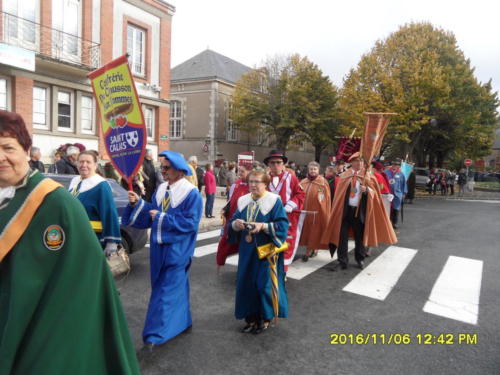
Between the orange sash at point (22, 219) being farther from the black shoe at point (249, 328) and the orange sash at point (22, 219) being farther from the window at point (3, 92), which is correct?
the window at point (3, 92)

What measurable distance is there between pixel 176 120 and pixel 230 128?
5.42 metres

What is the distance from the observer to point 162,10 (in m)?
20.1

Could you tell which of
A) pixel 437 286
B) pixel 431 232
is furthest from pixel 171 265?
pixel 431 232

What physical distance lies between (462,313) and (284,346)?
2.46 meters

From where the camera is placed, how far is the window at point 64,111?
53.7ft

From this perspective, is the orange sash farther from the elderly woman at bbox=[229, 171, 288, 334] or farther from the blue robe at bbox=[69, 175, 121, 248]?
the elderly woman at bbox=[229, 171, 288, 334]

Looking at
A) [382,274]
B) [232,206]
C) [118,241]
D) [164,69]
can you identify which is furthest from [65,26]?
[382,274]

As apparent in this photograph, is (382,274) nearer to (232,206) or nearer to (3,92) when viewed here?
(232,206)

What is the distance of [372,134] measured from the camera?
6.22 m

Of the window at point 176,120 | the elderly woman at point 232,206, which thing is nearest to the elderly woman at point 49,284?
the elderly woman at point 232,206

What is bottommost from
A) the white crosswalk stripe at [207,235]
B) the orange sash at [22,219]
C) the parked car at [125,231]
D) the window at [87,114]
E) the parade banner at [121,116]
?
the white crosswalk stripe at [207,235]

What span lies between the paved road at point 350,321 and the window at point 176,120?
31745mm

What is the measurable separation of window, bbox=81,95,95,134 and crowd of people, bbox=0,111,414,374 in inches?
376

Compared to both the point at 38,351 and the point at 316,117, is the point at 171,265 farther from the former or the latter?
the point at 316,117
